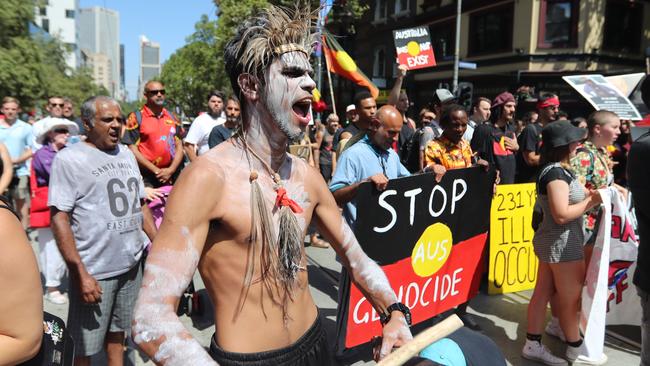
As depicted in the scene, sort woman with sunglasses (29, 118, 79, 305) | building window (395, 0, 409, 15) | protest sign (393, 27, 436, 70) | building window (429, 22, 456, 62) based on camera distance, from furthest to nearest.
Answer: building window (395, 0, 409, 15)
building window (429, 22, 456, 62)
protest sign (393, 27, 436, 70)
woman with sunglasses (29, 118, 79, 305)

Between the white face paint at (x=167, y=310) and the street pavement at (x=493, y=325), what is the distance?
2597mm

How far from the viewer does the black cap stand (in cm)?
343

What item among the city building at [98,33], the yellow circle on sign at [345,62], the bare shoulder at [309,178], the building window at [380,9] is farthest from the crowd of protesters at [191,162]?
the city building at [98,33]

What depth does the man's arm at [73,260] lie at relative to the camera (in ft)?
8.80

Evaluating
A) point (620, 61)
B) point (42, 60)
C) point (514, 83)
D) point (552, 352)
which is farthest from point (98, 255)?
point (620, 61)

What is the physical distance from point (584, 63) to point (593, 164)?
16391mm

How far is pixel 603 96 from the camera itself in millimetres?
5855

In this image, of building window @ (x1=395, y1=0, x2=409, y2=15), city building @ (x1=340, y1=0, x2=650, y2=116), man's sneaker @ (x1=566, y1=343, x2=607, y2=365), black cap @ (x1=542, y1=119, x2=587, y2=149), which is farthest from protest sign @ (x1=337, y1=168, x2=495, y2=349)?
building window @ (x1=395, y1=0, x2=409, y2=15)

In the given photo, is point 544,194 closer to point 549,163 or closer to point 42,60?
point 549,163

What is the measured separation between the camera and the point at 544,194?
3.52 m

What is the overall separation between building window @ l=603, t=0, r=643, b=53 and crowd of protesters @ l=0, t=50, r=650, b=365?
1580cm

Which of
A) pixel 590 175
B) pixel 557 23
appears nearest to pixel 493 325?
pixel 590 175

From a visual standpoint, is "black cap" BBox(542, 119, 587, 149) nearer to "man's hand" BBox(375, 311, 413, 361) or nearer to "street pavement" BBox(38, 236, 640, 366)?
"street pavement" BBox(38, 236, 640, 366)

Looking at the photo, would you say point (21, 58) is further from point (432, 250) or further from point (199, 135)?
point (432, 250)
